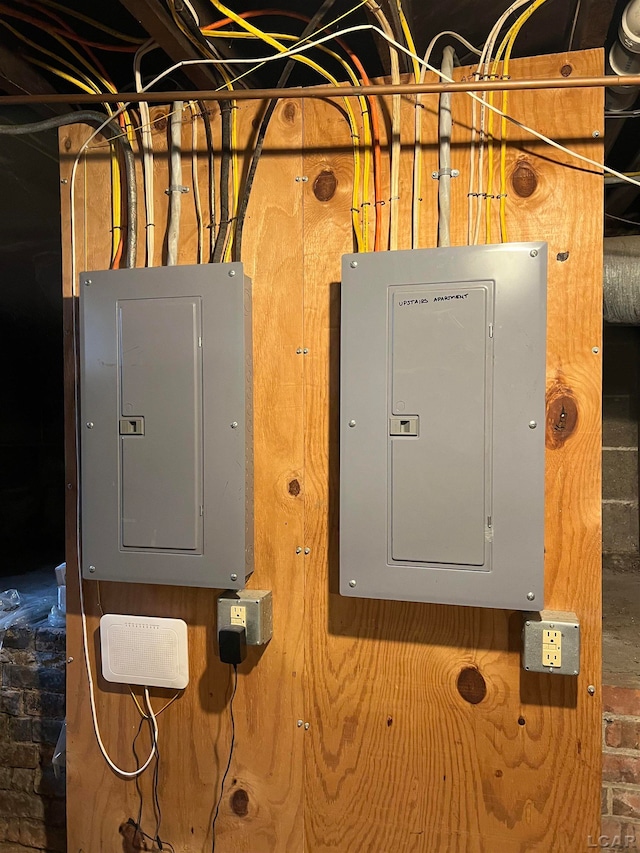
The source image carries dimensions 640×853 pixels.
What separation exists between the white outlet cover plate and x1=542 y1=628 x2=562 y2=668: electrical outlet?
2.25ft

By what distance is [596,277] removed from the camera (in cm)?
97

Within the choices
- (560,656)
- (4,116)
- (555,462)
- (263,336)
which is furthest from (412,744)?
(4,116)

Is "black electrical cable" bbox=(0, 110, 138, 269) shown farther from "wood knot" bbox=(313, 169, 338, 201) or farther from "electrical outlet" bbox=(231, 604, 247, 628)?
"electrical outlet" bbox=(231, 604, 247, 628)

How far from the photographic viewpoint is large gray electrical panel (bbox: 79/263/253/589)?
1.01m

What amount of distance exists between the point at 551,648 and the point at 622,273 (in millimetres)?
1044

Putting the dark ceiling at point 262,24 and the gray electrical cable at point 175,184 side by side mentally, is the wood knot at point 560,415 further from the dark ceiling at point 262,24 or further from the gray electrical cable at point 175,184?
the gray electrical cable at point 175,184

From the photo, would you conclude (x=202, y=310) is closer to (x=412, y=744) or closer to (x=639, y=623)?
(x=412, y=744)

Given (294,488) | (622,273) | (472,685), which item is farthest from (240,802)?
(622,273)

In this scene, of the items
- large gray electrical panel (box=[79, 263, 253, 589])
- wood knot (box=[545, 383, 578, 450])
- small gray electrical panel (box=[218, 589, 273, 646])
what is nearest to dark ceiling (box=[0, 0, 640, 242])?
large gray electrical panel (box=[79, 263, 253, 589])

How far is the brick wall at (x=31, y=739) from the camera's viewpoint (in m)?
1.55

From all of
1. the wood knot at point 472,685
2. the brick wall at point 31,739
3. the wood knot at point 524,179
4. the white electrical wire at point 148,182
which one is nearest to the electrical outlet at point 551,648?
the wood knot at point 472,685

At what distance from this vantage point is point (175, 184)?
43.4 inches

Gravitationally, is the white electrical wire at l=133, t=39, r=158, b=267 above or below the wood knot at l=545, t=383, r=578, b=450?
above

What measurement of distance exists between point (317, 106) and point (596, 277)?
62 cm
